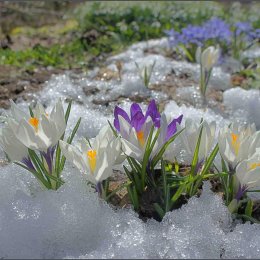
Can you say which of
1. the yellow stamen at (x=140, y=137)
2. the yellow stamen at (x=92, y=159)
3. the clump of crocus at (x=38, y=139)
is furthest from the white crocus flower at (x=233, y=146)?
the clump of crocus at (x=38, y=139)

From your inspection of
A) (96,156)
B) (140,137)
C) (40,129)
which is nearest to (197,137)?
(140,137)

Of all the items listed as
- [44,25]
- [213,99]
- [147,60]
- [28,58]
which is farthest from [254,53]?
[44,25]

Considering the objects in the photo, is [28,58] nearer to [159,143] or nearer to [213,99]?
[213,99]

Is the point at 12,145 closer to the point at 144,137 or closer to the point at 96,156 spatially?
the point at 96,156

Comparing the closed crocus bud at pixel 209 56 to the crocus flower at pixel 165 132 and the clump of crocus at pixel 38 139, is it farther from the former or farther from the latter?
the clump of crocus at pixel 38 139

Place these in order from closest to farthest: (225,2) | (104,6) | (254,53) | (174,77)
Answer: (174,77)
(254,53)
(104,6)
(225,2)

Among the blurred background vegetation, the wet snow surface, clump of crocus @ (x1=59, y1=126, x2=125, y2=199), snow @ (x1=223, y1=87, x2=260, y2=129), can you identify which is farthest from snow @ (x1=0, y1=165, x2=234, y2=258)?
the blurred background vegetation
